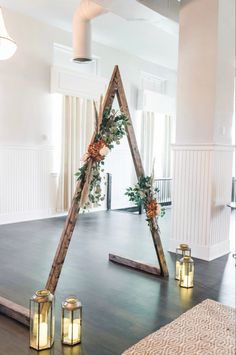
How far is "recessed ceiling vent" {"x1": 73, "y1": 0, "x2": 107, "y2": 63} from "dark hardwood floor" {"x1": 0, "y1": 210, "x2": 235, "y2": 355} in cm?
233

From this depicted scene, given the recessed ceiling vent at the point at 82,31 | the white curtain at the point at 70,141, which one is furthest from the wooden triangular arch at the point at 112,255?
the white curtain at the point at 70,141

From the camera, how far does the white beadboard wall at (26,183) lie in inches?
206

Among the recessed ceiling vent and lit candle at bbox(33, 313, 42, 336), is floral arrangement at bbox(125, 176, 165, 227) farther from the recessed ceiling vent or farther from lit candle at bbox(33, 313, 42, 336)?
the recessed ceiling vent

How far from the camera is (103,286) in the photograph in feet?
9.31

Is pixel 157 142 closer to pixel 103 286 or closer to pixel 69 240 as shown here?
pixel 103 286

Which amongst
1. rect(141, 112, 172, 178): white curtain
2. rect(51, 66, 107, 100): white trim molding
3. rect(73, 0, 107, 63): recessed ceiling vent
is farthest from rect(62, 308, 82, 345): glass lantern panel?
rect(141, 112, 172, 178): white curtain

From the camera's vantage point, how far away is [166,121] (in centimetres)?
817

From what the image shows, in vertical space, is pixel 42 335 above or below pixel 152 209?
below

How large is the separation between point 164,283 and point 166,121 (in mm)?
5695

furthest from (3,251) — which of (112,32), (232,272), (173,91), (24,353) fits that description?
(173,91)

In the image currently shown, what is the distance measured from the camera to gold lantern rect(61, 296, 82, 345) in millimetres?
1947

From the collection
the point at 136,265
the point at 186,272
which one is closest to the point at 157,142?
the point at 136,265

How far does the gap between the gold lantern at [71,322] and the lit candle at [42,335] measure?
102 mm

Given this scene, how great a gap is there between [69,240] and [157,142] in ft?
19.2
